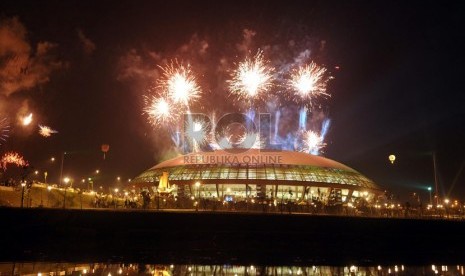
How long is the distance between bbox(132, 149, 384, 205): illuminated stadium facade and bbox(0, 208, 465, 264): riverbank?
28808 millimetres

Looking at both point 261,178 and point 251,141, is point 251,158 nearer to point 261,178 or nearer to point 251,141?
point 251,141

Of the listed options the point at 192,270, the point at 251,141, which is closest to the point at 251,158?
the point at 251,141

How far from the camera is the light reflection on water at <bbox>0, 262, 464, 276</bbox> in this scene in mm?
24828

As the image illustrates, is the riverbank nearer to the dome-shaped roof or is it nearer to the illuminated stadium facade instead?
the illuminated stadium facade

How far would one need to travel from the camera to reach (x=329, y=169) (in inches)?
3393

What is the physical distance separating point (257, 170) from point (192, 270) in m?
54.3

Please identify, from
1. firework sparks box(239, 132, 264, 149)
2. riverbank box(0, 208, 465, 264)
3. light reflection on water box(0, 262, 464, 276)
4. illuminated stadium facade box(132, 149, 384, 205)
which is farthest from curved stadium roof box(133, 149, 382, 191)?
light reflection on water box(0, 262, 464, 276)

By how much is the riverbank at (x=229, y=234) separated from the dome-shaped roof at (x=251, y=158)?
41.6 meters

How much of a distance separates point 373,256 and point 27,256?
24.3m

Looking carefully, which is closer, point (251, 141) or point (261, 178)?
point (261, 178)

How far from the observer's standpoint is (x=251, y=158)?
85250 millimetres

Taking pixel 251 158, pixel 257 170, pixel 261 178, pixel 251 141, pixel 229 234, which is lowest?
pixel 229 234

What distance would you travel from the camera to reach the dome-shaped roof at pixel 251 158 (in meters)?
84.8

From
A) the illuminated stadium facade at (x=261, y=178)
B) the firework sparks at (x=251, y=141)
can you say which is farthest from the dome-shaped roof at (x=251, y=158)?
the firework sparks at (x=251, y=141)
